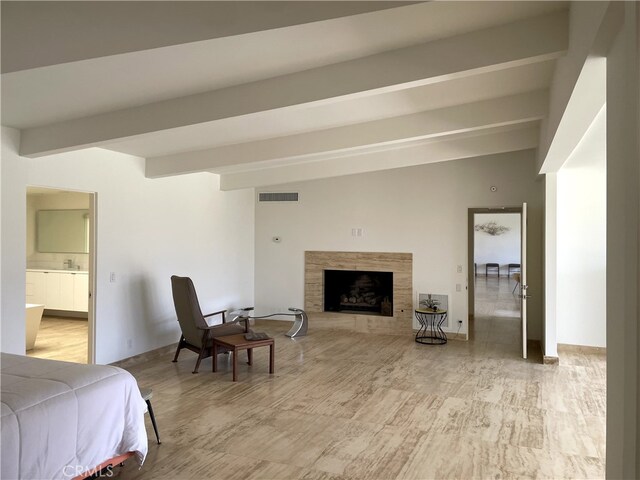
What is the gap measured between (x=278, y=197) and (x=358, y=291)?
218 cm

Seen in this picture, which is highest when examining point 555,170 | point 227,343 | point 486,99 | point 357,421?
point 486,99

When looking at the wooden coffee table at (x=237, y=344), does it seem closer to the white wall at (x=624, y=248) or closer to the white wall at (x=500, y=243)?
the white wall at (x=624, y=248)

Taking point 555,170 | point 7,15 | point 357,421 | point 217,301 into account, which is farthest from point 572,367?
point 7,15

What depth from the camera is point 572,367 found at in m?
5.50

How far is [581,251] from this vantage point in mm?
6082

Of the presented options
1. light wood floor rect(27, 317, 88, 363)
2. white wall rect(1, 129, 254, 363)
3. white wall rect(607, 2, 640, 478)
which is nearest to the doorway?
white wall rect(1, 129, 254, 363)

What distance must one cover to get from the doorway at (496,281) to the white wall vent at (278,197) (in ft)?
9.81

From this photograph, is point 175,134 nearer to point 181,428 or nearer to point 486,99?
point 181,428

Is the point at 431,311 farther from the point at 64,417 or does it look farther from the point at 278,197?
the point at 64,417

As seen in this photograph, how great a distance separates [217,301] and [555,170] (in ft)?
16.7

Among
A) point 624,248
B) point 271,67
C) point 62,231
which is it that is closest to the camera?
point 624,248

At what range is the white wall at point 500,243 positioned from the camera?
15695mm

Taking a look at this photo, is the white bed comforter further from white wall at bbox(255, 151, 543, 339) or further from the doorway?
white wall at bbox(255, 151, 543, 339)
